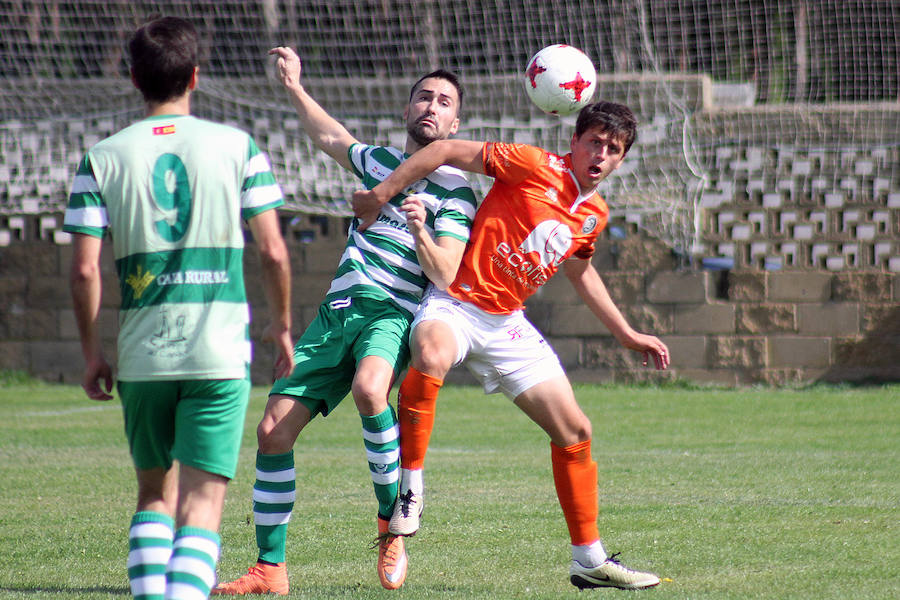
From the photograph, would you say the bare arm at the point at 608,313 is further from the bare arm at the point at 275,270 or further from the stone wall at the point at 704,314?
the stone wall at the point at 704,314

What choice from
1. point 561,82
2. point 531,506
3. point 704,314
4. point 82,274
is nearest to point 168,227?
point 82,274

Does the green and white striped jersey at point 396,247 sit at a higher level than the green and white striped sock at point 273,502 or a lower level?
higher

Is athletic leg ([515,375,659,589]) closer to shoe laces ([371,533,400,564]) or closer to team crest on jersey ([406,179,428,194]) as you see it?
shoe laces ([371,533,400,564])

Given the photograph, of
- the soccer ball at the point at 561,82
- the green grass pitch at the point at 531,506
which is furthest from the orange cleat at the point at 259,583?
the soccer ball at the point at 561,82

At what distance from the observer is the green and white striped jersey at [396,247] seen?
4.93 metres

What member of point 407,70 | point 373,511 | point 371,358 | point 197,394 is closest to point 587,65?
point 371,358

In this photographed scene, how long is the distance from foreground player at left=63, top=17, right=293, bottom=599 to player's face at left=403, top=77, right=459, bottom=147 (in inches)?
68.2

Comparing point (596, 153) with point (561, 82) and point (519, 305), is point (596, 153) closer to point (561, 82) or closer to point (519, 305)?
point (519, 305)

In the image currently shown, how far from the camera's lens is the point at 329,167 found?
1334 cm

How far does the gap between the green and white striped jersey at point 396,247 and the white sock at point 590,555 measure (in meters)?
1.22

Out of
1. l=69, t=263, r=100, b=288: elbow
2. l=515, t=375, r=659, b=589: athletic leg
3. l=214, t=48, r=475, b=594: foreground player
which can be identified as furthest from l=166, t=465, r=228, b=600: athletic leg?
l=515, t=375, r=659, b=589: athletic leg

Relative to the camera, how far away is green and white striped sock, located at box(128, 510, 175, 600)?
340 cm

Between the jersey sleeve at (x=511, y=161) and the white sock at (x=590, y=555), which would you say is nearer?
the white sock at (x=590, y=555)

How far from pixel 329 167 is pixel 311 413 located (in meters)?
8.86
